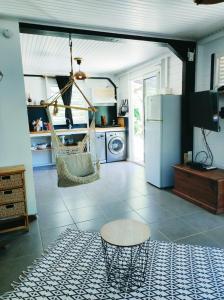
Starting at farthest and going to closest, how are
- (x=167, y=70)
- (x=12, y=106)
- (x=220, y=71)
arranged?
1. (x=167, y=70)
2. (x=220, y=71)
3. (x=12, y=106)

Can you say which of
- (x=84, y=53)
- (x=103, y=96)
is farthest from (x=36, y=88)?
(x=84, y=53)

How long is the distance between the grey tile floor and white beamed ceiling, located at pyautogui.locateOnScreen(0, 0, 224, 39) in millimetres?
2607

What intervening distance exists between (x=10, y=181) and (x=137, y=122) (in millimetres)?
4281

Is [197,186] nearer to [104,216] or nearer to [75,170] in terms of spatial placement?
[104,216]

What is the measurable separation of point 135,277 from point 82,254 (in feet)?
2.07

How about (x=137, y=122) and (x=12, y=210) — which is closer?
(x=12, y=210)

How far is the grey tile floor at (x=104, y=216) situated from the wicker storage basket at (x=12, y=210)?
0.82ft

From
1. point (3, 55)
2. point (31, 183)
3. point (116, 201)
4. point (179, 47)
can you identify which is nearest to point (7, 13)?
point (3, 55)

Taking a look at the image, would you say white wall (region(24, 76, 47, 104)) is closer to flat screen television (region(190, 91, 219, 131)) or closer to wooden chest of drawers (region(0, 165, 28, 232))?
wooden chest of drawers (region(0, 165, 28, 232))

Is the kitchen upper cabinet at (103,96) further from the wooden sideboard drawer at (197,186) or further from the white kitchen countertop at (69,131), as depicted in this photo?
the wooden sideboard drawer at (197,186)

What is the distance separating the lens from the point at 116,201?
3623mm

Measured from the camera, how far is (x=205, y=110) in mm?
3336

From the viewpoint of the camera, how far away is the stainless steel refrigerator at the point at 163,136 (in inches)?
152

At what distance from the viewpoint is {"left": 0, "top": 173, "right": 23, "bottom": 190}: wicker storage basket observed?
2628 mm
